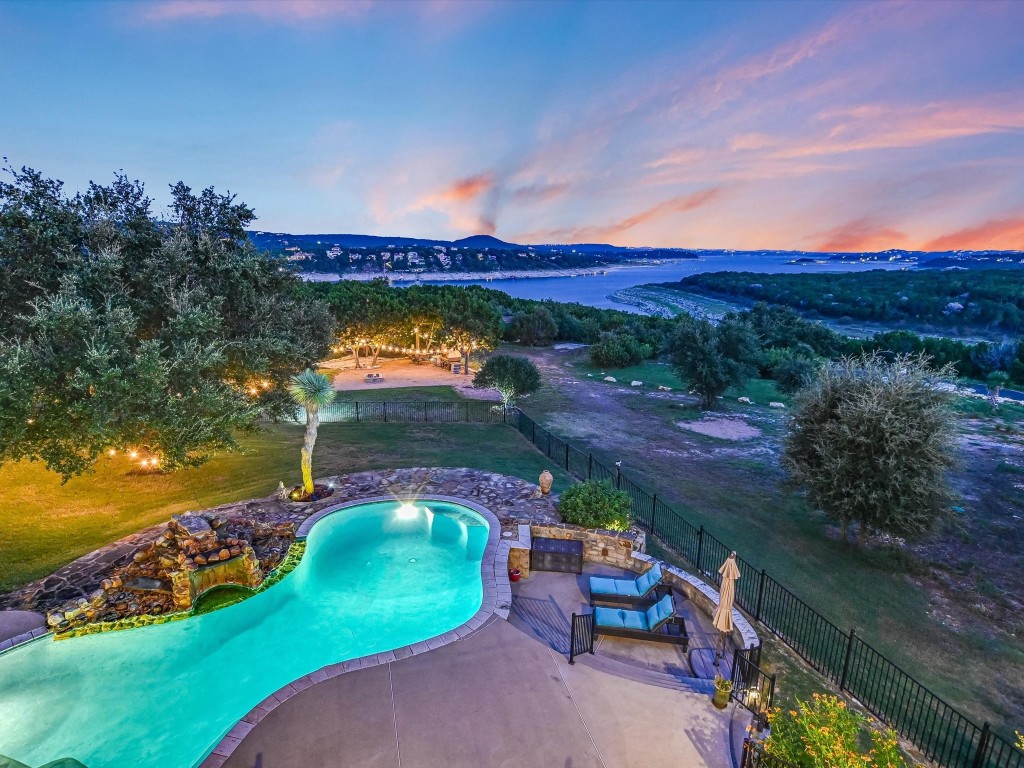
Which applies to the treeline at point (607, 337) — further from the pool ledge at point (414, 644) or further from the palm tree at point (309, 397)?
the pool ledge at point (414, 644)

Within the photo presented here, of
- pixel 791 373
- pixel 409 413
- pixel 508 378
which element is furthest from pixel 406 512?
pixel 791 373

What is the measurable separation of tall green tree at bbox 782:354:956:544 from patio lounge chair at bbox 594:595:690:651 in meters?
6.59

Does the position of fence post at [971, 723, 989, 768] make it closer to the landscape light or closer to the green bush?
the green bush

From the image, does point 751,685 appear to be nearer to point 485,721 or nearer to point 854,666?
point 854,666

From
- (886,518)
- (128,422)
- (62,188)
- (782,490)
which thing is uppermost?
(62,188)

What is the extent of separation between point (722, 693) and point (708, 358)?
20.9m

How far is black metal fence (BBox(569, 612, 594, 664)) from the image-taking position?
332 inches

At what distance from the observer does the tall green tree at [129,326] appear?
1059 centimetres

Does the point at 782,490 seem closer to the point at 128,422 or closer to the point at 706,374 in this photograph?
the point at 706,374

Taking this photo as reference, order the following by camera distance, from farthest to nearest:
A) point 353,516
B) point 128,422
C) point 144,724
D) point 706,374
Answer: point 706,374 → point 353,516 → point 128,422 → point 144,724

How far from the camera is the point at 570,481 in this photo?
16438mm

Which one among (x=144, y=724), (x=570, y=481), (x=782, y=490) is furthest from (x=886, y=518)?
(x=144, y=724)

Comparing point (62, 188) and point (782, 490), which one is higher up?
point (62, 188)

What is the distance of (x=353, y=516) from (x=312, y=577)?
243 cm
